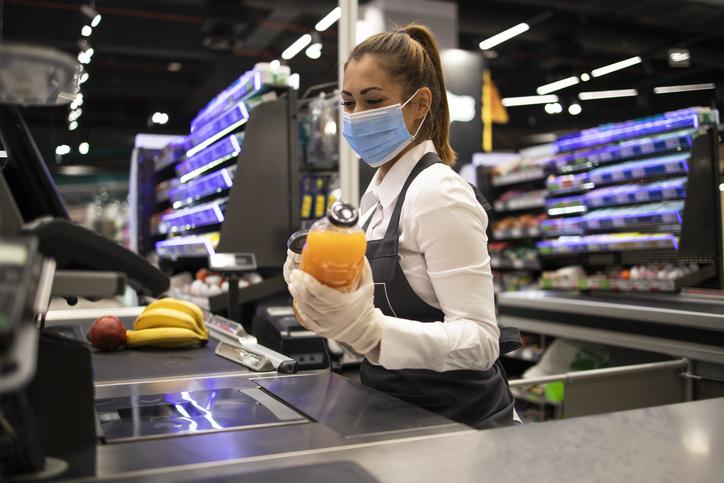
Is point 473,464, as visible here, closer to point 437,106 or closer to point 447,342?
point 447,342

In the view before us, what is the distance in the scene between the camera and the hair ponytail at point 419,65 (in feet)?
5.87

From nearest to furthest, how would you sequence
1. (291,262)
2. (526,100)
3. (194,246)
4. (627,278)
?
1. (291,262)
2. (194,246)
3. (627,278)
4. (526,100)

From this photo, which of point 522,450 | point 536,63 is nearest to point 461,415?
point 522,450

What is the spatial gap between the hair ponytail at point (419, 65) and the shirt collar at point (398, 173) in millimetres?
91

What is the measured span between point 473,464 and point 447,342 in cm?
41

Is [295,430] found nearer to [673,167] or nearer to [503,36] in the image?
[673,167]

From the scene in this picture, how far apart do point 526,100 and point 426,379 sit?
15.3 metres

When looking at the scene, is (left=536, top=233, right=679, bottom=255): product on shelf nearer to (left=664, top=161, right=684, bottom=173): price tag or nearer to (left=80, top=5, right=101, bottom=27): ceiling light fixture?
(left=664, top=161, right=684, bottom=173): price tag

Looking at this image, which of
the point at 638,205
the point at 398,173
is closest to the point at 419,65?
the point at 398,173

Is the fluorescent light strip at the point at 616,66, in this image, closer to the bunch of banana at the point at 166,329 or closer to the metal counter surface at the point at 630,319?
the metal counter surface at the point at 630,319

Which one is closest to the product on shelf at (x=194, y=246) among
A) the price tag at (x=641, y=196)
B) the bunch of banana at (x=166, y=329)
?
the bunch of banana at (x=166, y=329)

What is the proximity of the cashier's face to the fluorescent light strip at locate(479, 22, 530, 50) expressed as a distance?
956cm

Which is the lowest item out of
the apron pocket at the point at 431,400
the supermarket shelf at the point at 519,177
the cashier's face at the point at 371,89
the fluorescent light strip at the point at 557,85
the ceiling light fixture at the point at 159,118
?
the apron pocket at the point at 431,400

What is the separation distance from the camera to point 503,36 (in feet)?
36.0
